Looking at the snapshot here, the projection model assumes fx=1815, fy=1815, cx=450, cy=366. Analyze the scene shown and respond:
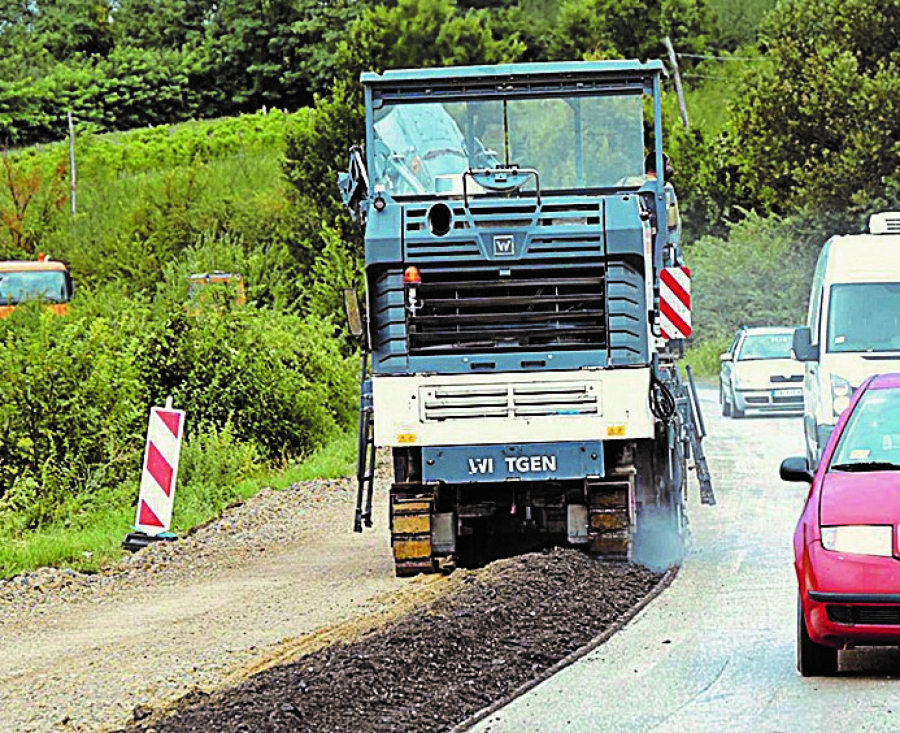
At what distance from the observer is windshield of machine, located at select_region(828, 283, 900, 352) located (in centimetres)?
1859

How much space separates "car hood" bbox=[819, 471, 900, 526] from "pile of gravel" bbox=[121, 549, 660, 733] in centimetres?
185

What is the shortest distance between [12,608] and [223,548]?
11.7 feet

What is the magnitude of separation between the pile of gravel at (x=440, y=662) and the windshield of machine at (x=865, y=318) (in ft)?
20.0

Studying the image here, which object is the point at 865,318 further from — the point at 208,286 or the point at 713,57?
the point at 713,57

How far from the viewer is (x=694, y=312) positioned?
5262 centimetres

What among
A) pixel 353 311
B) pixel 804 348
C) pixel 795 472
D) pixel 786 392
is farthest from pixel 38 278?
pixel 795 472

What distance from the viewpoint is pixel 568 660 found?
1030 centimetres

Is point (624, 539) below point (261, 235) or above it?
below

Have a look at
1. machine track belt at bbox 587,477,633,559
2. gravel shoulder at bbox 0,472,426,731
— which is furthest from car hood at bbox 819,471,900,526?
machine track belt at bbox 587,477,633,559

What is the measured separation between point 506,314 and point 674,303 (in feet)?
8.33

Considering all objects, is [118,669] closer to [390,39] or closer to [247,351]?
[247,351]

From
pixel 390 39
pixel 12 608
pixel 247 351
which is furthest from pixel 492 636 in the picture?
pixel 390 39

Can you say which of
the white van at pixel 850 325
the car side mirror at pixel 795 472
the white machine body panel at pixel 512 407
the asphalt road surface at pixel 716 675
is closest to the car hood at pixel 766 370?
the white van at pixel 850 325

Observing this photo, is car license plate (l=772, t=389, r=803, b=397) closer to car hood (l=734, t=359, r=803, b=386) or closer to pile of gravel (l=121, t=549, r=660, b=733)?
car hood (l=734, t=359, r=803, b=386)
